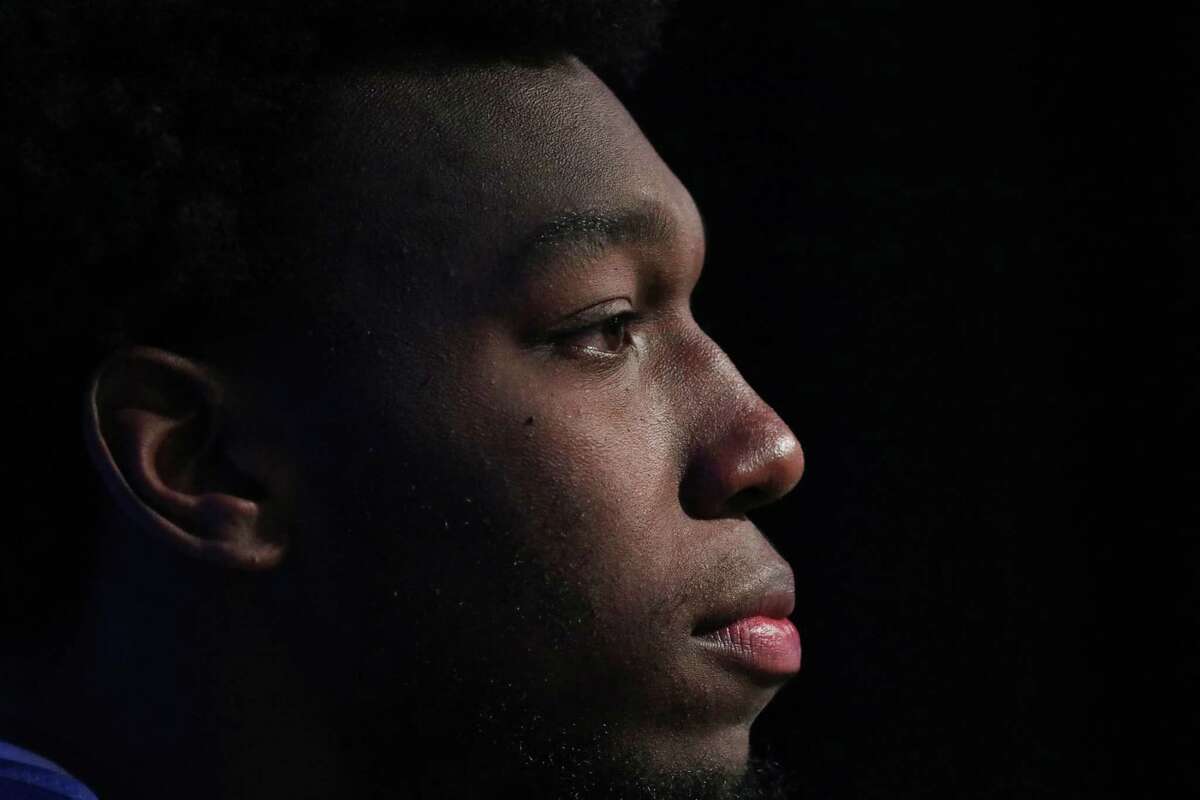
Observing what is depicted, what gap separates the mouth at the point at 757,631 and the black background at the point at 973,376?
87cm

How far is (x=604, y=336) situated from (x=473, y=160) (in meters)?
0.21

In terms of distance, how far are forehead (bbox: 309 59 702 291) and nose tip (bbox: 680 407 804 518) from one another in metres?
0.22

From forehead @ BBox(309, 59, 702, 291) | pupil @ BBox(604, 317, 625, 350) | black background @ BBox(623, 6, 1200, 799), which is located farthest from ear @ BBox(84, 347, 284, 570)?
black background @ BBox(623, 6, 1200, 799)

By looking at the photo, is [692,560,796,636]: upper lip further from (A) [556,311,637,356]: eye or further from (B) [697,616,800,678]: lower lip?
(A) [556,311,637,356]: eye

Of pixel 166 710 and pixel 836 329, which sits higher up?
pixel 836 329

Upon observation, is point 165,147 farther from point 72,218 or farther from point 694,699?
point 694,699

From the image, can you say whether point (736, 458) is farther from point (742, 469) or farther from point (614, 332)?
point (614, 332)

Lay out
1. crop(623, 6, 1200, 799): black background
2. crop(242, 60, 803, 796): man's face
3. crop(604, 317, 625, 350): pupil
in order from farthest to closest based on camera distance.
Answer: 1. crop(623, 6, 1200, 799): black background
2. crop(604, 317, 625, 350): pupil
3. crop(242, 60, 803, 796): man's face

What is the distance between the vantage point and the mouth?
54.6 inches

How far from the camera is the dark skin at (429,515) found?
4.36 ft

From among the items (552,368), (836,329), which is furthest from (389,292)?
(836,329)

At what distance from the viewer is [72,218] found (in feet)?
4.53

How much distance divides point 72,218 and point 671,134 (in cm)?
122

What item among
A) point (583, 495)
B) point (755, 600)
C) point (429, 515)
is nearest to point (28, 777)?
point (429, 515)
